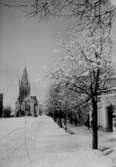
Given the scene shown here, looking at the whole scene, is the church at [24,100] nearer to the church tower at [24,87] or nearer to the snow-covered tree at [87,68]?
the church tower at [24,87]

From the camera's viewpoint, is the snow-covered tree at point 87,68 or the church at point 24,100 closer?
the snow-covered tree at point 87,68

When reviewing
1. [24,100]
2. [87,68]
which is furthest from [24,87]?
[87,68]

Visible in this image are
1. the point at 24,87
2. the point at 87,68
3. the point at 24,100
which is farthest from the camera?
the point at 24,87

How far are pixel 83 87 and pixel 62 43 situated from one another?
10.6 ft

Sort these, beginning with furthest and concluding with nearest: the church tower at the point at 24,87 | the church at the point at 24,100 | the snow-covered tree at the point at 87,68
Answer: the church tower at the point at 24,87 → the church at the point at 24,100 → the snow-covered tree at the point at 87,68

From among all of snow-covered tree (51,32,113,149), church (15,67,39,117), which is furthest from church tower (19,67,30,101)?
snow-covered tree (51,32,113,149)

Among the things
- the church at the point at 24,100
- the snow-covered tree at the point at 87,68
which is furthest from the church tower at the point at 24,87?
the snow-covered tree at the point at 87,68

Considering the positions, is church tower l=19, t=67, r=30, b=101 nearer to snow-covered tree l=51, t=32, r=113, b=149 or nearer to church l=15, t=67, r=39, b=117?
church l=15, t=67, r=39, b=117

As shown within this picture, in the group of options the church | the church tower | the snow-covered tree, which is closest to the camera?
the snow-covered tree

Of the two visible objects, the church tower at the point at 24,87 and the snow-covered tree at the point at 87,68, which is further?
the church tower at the point at 24,87

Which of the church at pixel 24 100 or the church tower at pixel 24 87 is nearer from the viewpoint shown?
the church at pixel 24 100

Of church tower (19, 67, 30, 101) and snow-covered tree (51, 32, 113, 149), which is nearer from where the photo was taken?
snow-covered tree (51, 32, 113, 149)

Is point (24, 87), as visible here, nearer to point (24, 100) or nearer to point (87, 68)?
point (24, 100)

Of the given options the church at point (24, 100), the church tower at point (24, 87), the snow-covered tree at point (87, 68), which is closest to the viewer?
the snow-covered tree at point (87, 68)
